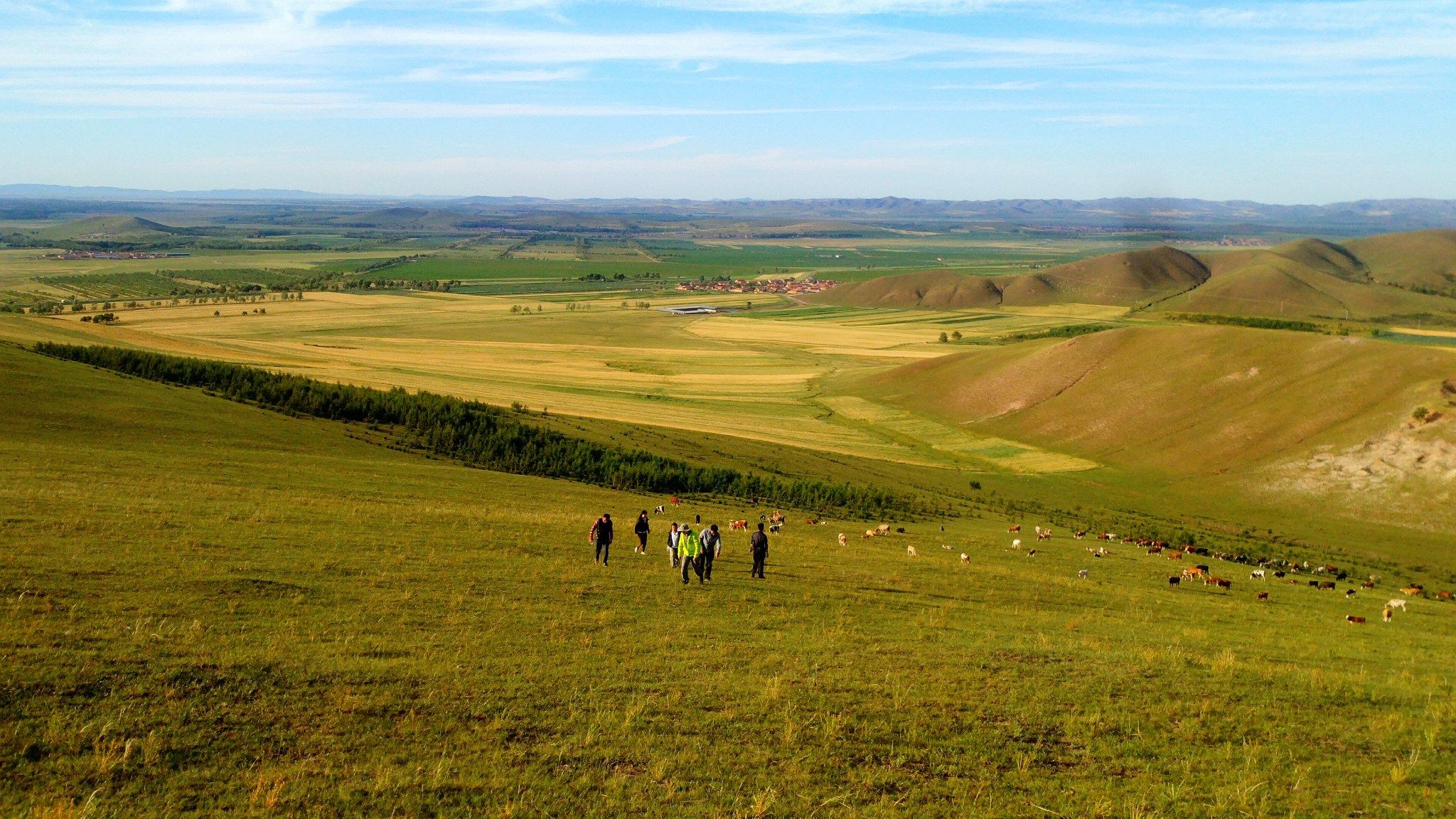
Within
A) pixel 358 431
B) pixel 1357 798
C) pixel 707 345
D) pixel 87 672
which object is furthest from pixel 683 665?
pixel 707 345

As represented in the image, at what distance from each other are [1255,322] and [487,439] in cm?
13323

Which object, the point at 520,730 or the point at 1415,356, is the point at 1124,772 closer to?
the point at 520,730

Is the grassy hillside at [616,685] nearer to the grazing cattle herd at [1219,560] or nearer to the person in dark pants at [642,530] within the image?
the person in dark pants at [642,530]

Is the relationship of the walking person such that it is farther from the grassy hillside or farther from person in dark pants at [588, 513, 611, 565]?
person in dark pants at [588, 513, 611, 565]

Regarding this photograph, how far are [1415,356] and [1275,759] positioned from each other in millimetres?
79113

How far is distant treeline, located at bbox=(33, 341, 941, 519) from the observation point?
56.3 metres

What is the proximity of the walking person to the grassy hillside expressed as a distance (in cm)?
77

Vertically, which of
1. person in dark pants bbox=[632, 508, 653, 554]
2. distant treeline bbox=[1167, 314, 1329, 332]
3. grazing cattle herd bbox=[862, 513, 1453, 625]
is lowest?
grazing cattle herd bbox=[862, 513, 1453, 625]

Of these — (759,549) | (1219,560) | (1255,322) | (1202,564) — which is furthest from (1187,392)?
(1255,322)

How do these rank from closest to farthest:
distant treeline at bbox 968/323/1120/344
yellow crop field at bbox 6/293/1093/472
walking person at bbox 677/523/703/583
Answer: walking person at bbox 677/523/703/583, yellow crop field at bbox 6/293/1093/472, distant treeline at bbox 968/323/1120/344

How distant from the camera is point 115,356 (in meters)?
71.0

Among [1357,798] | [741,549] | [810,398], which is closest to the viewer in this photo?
[1357,798]

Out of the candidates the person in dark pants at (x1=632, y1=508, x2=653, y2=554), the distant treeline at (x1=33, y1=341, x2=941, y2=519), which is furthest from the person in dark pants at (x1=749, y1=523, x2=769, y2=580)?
the distant treeline at (x1=33, y1=341, x2=941, y2=519)

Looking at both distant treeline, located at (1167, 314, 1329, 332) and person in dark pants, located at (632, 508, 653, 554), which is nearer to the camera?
person in dark pants, located at (632, 508, 653, 554)
